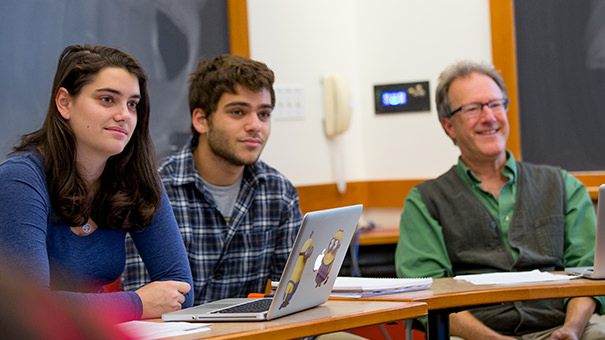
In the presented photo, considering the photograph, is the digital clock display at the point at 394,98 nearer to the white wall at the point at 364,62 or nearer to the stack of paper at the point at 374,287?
the white wall at the point at 364,62

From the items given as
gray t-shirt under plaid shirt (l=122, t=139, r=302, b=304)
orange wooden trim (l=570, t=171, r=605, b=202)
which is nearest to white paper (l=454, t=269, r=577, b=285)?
gray t-shirt under plaid shirt (l=122, t=139, r=302, b=304)

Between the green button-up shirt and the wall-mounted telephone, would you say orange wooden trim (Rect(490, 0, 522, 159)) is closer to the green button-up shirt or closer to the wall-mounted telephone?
the wall-mounted telephone

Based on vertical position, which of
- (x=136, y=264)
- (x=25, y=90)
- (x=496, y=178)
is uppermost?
(x=25, y=90)

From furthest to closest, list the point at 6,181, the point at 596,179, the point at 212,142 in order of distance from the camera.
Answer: the point at 596,179 → the point at 212,142 → the point at 6,181

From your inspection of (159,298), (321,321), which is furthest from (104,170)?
(321,321)

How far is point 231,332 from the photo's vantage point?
1327 millimetres

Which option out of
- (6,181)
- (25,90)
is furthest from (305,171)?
(6,181)

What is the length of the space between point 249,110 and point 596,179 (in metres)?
1.79

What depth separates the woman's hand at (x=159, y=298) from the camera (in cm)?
170

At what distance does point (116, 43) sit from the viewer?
10.0ft

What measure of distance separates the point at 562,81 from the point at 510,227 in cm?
126

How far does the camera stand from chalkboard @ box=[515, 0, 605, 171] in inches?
135

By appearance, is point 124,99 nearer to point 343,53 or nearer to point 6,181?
point 6,181

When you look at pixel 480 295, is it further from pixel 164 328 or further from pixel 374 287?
pixel 164 328
